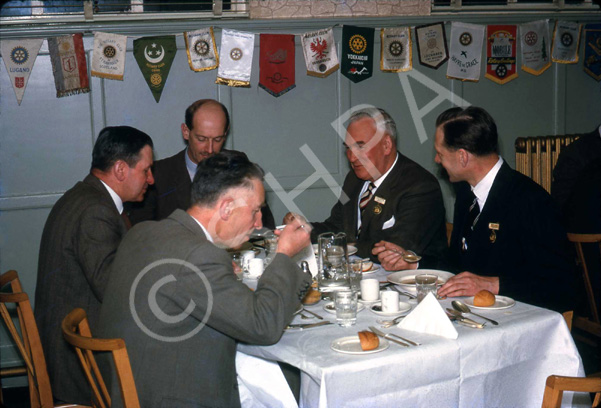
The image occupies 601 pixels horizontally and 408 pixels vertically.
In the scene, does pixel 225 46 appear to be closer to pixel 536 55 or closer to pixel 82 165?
pixel 82 165

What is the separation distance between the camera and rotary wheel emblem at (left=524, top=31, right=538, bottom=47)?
5.19 meters

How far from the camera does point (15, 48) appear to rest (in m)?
4.23

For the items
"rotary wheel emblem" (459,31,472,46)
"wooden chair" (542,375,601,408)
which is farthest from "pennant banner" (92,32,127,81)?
"wooden chair" (542,375,601,408)

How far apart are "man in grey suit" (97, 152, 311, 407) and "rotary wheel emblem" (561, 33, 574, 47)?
4.32 m

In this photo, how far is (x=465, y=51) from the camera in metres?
5.07

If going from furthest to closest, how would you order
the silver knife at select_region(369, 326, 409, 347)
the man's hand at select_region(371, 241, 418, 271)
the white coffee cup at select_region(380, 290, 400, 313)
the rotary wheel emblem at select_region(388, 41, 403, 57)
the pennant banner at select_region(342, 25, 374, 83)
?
the rotary wheel emblem at select_region(388, 41, 403, 57), the pennant banner at select_region(342, 25, 374, 83), the man's hand at select_region(371, 241, 418, 271), the white coffee cup at select_region(380, 290, 400, 313), the silver knife at select_region(369, 326, 409, 347)

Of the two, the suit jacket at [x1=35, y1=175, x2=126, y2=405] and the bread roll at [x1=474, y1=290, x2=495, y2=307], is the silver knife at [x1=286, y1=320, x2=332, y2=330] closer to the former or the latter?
the bread roll at [x1=474, y1=290, x2=495, y2=307]

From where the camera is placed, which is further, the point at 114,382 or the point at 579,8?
the point at 579,8

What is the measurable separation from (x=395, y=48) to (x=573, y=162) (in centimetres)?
162

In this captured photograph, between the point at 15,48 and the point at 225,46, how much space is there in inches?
57.0

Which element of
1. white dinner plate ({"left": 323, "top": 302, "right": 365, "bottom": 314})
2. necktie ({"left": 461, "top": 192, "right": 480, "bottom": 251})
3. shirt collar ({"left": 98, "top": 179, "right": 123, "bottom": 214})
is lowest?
white dinner plate ({"left": 323, "top": 302, "right": 365, "bottom": 314})

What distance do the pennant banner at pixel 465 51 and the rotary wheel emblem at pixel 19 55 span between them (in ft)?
10.6

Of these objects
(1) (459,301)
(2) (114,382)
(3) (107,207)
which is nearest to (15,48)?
(3) (107,207)

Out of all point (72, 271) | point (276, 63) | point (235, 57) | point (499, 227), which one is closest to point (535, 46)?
point (276, 63)
